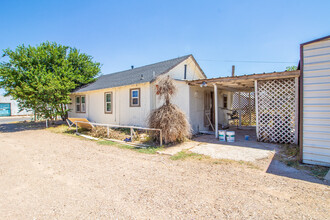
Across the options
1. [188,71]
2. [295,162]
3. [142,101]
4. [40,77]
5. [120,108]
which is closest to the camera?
[295,162]

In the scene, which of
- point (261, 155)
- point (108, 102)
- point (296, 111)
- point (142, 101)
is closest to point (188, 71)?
point (142, 101)

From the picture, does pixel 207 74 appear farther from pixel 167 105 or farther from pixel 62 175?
pixel 62 175

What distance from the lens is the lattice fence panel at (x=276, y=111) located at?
6680 millimetres

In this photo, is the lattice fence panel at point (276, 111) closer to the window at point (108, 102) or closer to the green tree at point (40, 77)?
the window at point (108, 102)

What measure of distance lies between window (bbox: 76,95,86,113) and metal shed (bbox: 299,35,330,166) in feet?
44.9

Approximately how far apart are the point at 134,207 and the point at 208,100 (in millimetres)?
9038

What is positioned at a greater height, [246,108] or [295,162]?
[246,108]

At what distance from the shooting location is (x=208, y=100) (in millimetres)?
10797

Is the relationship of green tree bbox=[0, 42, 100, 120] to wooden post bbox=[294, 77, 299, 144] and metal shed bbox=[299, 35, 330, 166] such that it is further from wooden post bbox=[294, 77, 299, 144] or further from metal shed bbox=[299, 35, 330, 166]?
wooden post bbox=[294, 77, 299, 144]

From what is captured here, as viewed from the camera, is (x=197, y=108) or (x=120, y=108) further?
(x=120, y=108)

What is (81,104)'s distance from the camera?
46.2 ft

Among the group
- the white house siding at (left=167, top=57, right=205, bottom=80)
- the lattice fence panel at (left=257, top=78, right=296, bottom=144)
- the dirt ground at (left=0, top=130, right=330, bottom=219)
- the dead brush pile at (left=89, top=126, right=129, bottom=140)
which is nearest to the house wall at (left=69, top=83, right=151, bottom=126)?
the dead brush pile at (left=89, top=126, right=129, bottom=140)

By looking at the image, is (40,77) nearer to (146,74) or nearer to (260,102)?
(146,74)

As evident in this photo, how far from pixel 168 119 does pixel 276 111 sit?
14.5ft
